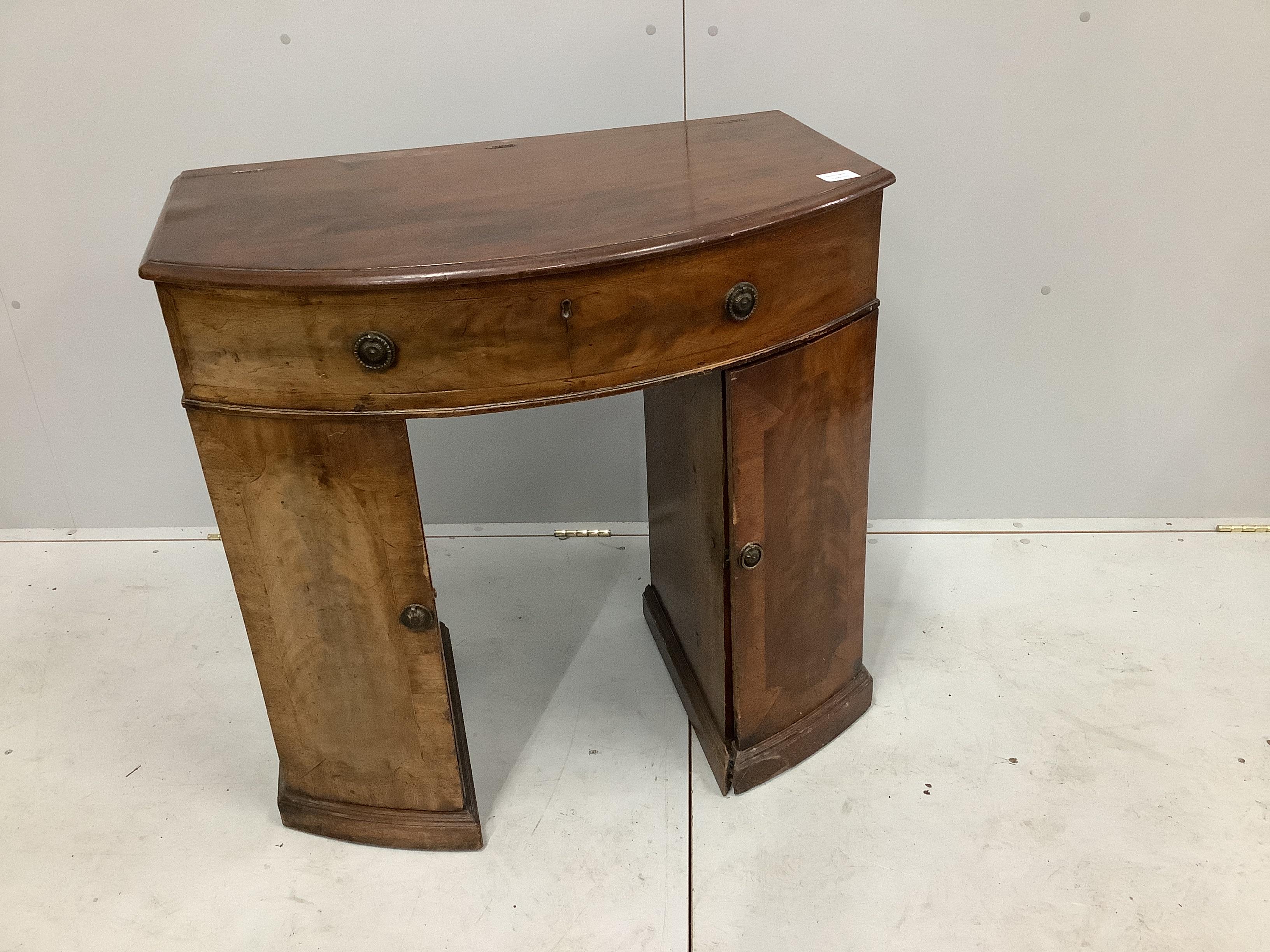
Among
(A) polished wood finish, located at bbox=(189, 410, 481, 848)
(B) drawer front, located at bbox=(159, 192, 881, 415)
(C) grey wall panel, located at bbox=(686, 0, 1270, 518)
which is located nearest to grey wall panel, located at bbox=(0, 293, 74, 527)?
(A) polished wood finish, located at bbox=(189, 410, 481, 848)

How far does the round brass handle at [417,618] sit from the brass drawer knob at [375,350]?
13.6 inches

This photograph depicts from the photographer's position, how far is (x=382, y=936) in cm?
139

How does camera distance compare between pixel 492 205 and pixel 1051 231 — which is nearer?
pixel 492 205

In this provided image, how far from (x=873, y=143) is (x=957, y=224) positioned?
0.22 meters

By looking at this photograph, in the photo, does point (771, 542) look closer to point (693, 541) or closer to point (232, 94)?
point (693, 541)

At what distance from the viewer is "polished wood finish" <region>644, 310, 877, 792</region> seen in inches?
54.4

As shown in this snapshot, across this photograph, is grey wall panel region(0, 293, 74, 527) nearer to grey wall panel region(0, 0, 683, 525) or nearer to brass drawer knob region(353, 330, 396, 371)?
grey wall panel region(0, 0, 683, 525)

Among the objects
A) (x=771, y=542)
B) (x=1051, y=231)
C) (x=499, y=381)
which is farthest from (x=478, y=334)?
(x=1051, y=231)

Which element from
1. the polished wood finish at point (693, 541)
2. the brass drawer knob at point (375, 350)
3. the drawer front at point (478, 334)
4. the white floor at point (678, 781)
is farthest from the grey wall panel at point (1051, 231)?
the brass drawer knob at point (375, 350)

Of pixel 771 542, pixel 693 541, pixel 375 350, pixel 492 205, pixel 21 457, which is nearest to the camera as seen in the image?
pixel 375 350

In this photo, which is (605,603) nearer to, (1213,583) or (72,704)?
Result: (72,704)

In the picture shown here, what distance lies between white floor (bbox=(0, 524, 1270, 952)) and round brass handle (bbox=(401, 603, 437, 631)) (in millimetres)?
377

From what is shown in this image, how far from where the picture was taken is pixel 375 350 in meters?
1.14

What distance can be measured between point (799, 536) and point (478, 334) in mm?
582
